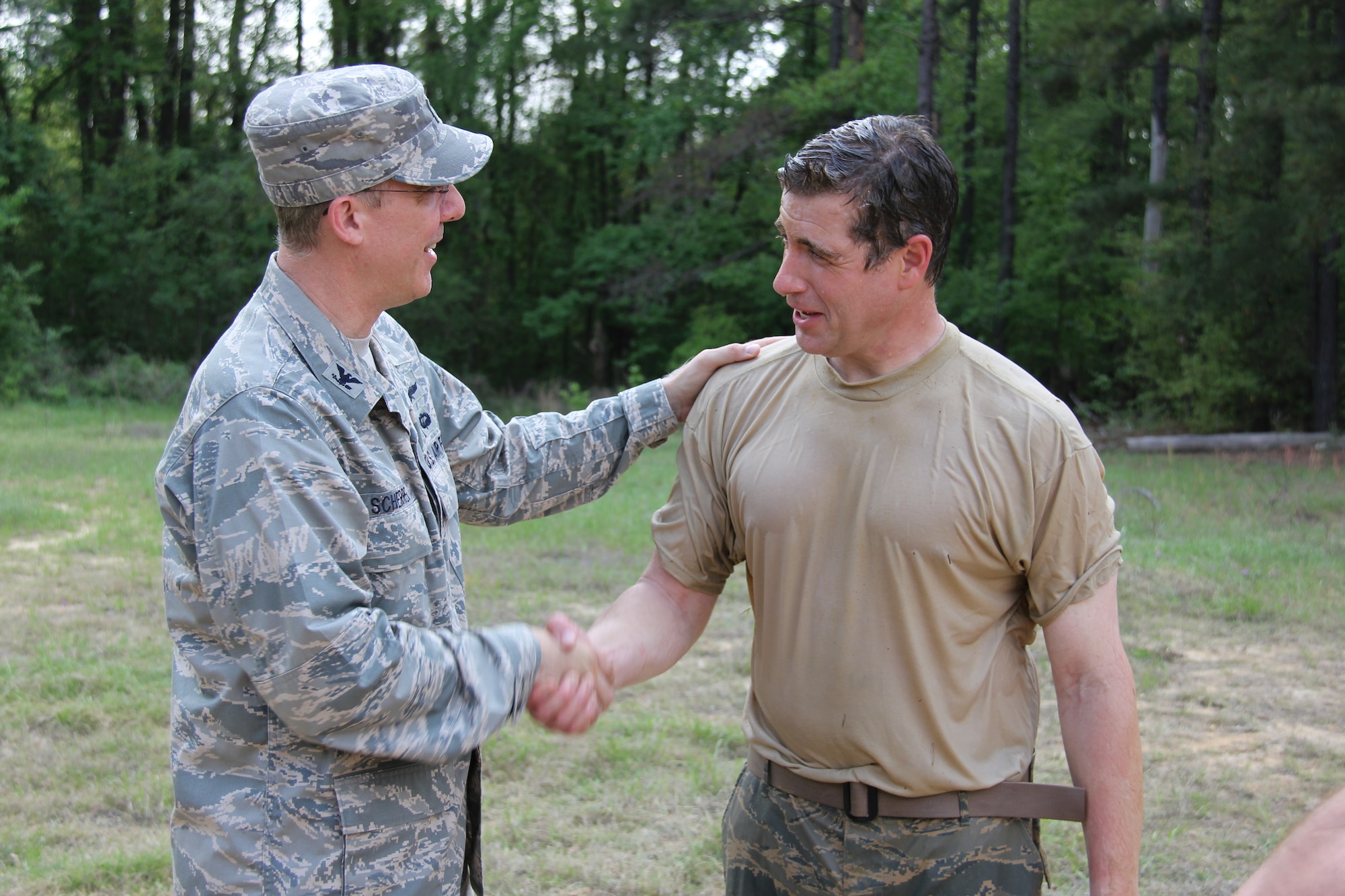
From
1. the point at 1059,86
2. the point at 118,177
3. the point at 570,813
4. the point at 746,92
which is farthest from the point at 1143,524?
the point at 118,177

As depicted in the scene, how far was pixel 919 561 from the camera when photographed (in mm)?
2299

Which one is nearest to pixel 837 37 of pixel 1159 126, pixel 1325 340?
pixel 1159 126

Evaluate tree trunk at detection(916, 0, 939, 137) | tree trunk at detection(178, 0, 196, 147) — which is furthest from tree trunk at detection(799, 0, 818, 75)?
tree trunk at detection(178, 0, 196, 147)

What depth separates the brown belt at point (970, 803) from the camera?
2281 millimetres

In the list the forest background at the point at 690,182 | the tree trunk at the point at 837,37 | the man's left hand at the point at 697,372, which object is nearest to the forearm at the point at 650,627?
the man's left hand at the point at 697,372

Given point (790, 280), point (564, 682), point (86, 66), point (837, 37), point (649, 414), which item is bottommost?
point (564, 682)

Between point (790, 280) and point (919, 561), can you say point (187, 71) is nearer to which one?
point (790, 280)

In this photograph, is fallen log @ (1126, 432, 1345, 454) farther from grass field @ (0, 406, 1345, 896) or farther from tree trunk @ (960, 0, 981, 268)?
tree trunk @ (960, 0, 981, 268)

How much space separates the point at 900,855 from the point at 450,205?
5.47 feet

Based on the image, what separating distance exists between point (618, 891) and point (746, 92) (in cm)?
2578

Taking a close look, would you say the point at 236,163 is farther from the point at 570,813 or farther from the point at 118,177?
the point at 570,813

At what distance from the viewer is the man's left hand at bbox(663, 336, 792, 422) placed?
2.90 m

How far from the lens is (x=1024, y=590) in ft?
7.86

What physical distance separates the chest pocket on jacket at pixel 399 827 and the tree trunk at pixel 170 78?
107 feet
